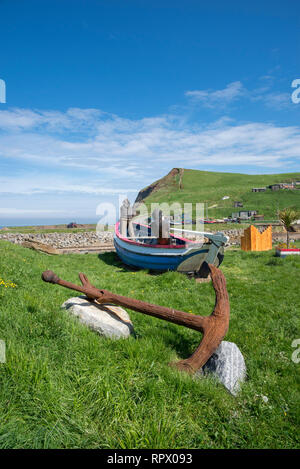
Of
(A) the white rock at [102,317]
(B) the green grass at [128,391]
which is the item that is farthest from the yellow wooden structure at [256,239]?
(A) the white rock at [102,317]

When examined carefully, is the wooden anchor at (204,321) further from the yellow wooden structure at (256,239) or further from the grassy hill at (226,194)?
the grassy hill at (226,194)

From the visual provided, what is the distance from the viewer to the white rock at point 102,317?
410 centimetres

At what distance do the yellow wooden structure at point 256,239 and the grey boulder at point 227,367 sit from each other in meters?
13.6

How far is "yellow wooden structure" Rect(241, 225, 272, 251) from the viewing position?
16047 millimetres

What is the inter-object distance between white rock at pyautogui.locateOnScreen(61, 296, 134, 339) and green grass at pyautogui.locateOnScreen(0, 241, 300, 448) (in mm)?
216

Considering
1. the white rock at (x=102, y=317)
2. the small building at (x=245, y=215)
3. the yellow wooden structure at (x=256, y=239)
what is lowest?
the white rock at (x=102, y=317)

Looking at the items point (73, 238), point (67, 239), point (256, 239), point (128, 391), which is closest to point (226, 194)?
point (73, 238)

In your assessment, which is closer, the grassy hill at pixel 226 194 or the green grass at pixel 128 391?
the green grass at pixel 128 391

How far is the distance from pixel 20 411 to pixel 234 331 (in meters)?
3.87

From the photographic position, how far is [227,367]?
11.1 ft

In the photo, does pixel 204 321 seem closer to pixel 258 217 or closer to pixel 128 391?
pixel 128 391

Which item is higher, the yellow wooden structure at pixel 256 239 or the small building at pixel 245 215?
the small building at pixel 245 215

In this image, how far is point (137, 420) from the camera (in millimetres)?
2455

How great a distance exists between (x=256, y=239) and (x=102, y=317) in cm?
1422
